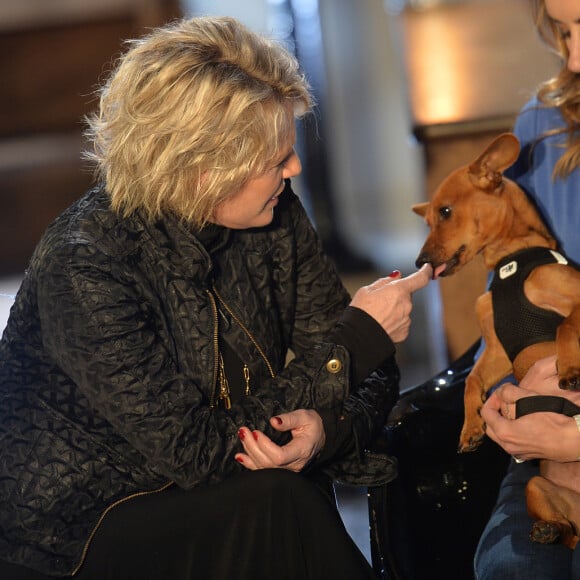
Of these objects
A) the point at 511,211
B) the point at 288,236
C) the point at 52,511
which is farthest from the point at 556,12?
the point at 52,511

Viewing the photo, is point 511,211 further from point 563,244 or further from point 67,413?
point 67,413

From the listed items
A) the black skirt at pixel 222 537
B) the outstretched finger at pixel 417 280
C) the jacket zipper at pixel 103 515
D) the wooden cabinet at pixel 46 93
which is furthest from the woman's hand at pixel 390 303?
the wooden cabinet at pixel 46 93

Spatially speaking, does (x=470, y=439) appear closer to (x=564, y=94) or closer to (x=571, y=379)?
(x=571, y=379)

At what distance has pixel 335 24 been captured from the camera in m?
4.63

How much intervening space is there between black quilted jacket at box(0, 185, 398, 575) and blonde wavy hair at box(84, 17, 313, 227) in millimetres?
63

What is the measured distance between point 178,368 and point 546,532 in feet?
2.20

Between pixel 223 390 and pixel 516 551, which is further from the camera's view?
pixel 223 390

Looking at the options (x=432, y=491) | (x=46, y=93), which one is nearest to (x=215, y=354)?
(x=432, y=491)

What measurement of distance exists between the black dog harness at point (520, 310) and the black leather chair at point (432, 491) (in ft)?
0.59

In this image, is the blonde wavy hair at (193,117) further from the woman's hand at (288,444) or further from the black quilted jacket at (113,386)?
the woman's hand at (288,444)

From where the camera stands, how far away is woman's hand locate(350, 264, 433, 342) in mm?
1768

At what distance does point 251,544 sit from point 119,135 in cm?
73

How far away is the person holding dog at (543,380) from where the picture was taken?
1.61 meters

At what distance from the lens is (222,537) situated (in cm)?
164
